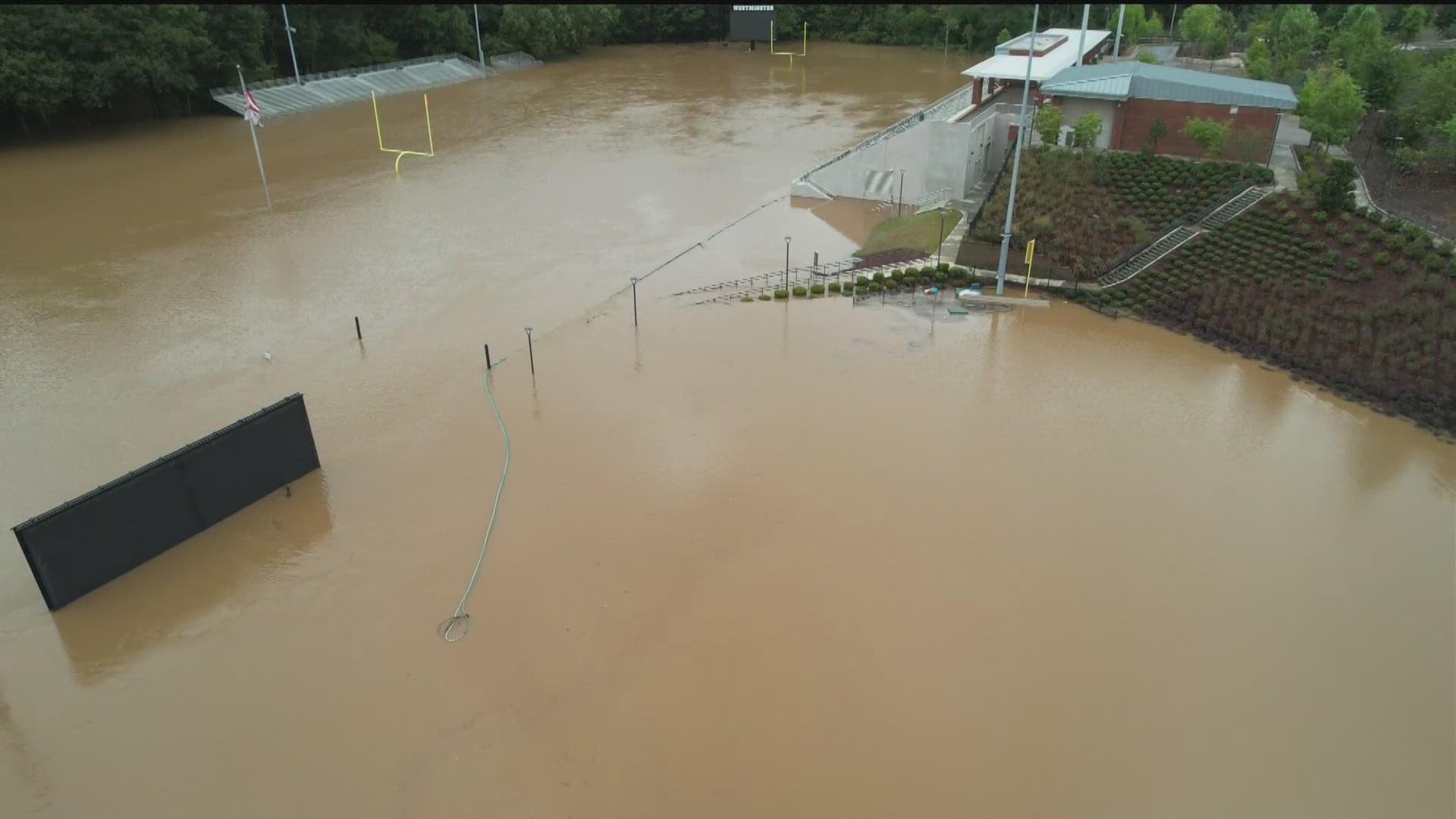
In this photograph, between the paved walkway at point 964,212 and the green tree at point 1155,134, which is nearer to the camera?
the paved walkway at point 964,212

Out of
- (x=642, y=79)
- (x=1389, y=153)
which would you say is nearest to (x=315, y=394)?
(x=1389, y=153)

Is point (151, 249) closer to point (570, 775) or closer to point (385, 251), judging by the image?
point (385, 251)

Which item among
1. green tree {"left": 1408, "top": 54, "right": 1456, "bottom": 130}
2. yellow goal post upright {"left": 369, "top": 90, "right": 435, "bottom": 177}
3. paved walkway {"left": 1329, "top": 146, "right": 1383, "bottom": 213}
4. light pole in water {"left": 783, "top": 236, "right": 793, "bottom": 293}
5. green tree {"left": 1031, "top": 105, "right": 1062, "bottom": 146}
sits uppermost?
green tree {"left": 1408, "top": 54, "right": 1456, "bottom": 130}

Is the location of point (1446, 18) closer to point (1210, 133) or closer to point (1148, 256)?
point (1210, 133)

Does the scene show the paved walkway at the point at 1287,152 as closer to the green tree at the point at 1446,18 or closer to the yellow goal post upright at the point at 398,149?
the green tree at the point at 1446,18

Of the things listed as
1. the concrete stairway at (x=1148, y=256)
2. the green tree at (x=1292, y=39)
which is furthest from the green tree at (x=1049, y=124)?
the green tree at (x=1292, y=39)

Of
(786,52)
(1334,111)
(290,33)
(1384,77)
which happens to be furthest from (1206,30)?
(290,33)

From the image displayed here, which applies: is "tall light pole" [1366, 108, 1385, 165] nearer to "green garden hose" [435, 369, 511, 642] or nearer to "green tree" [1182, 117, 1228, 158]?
"green tree" [1182, 117, 1228, 158]

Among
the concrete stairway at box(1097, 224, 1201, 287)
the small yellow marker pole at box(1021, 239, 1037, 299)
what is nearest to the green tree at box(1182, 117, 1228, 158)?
the concrete stairway at box(1097, 224, 1201, 287)
